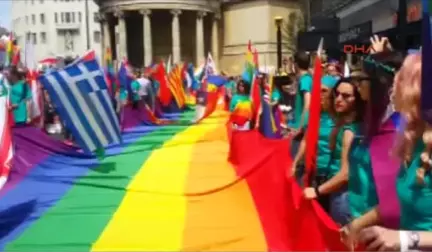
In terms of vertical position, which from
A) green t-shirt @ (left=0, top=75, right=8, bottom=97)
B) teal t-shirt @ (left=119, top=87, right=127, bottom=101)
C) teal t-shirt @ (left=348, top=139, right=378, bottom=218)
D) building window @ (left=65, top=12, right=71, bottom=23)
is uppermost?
building window @ (left=65, top=12, right=71, bottom=23)

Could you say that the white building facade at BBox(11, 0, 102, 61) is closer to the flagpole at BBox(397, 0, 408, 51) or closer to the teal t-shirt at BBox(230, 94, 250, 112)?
the teal t-shirt at BBox(230, 94, 250, 112)

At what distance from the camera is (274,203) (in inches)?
273

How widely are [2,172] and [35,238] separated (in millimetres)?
2592

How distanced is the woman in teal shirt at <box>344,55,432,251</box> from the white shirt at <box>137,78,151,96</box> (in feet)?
64.2

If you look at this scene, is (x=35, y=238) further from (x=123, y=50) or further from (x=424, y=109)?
(x=123, y=50)

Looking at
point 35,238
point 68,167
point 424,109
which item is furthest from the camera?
point 68,167

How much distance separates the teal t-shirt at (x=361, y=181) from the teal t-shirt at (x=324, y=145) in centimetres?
173

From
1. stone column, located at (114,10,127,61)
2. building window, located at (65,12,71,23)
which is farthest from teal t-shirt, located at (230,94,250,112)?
building window, located at (65,12,71,23)

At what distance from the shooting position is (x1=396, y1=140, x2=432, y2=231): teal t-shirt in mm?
2602

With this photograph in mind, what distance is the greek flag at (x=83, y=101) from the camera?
10531mm

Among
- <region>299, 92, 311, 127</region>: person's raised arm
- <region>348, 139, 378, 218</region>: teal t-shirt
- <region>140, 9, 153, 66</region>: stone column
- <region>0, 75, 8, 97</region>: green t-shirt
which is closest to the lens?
<region>348, 139, 378, 218</region>: teal t-shirt

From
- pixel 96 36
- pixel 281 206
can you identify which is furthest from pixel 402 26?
pixel 96 36

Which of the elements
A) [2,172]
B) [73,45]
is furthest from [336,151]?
[73,45]

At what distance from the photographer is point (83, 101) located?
1080 cm
